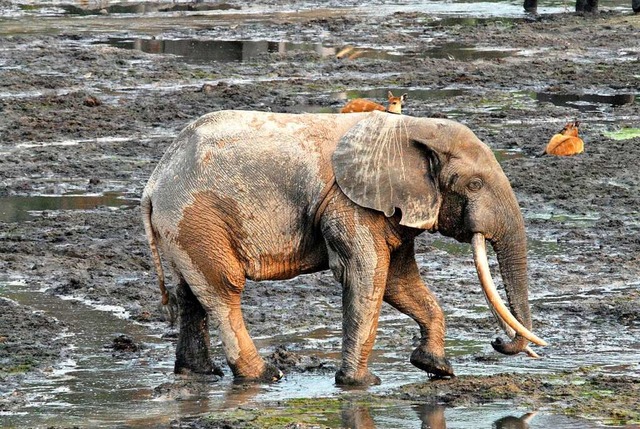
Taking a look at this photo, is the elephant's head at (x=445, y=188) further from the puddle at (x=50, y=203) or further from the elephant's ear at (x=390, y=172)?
the puddle at (x=50, y=203)

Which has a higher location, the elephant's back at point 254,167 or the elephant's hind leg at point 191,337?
the elephant's back at point 254,167

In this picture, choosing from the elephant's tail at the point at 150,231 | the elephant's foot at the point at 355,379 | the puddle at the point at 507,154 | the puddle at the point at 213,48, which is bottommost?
the puddle at the point at 213,48

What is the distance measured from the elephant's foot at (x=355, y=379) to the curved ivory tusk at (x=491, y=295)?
0.80 metres

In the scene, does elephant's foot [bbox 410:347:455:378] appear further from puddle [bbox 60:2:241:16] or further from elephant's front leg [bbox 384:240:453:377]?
puddle [bbox 60:2:241:16]

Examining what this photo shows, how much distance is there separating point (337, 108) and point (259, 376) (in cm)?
991

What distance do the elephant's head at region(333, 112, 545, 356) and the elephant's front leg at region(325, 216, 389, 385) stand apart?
Result: 0.63ft

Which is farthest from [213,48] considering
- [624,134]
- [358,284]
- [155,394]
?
[155,394]

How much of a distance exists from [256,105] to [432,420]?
436 inches

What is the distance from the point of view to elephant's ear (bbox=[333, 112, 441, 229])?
8445 mm

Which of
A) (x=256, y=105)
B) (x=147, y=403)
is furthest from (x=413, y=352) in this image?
(x=256, y=105)

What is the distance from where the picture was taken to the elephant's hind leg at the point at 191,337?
8.84 m

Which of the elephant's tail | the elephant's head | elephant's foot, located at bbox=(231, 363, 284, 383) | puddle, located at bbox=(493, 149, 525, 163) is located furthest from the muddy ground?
the elephant's tail

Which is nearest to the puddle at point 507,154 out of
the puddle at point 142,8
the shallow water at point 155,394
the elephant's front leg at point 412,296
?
the shallow water at point 155,394

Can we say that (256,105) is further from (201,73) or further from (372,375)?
(372,375)
